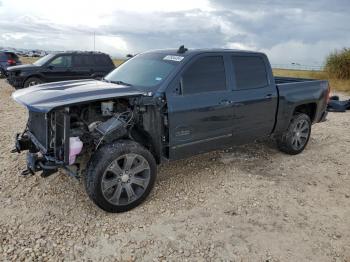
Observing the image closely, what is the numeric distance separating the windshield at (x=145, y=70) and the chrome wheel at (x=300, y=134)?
9.23ft

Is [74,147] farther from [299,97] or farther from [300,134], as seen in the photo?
[300,134]

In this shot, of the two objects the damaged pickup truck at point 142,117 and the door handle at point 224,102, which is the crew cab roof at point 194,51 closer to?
the damaged pickup truck at point 142,117

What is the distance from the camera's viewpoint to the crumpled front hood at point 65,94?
11.4ft

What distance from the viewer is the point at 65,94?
146 inches

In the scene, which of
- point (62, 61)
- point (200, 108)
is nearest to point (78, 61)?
point (62, 61)

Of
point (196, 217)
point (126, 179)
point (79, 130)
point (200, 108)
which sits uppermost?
point (200, 108)

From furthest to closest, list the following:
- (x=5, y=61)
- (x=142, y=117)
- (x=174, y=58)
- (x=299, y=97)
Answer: (x=5, y=61) < (x=299, y=97) < (x=174, y=58) < (x=142, y=117)

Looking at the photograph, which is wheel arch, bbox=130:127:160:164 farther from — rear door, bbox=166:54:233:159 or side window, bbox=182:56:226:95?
side window, bbox=182:56:226:95

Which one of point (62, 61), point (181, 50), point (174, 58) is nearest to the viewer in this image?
point (174, 58)

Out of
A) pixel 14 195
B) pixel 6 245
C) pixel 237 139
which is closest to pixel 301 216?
pixel 237 139

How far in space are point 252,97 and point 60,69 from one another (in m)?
9.42

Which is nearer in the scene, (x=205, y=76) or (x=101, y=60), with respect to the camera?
(x=205, y=76)

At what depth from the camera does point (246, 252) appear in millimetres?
3309

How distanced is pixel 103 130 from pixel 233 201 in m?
1.86
